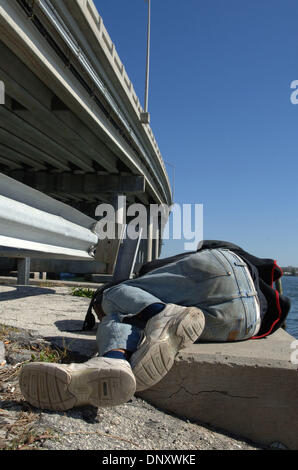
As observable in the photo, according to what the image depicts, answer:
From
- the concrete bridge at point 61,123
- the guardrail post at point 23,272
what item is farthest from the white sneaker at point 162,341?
the guardrail post at point 23,272

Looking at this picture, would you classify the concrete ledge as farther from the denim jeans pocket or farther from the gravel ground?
the denim jeans pocket

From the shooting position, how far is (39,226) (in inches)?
146

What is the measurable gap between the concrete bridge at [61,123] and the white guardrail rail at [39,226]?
12 millimetres

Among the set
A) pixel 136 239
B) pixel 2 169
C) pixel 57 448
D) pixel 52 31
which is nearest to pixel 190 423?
pixel 57 448

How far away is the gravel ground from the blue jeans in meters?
0.46

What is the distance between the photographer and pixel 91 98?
33.4 ft

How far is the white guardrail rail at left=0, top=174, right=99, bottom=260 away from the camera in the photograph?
10.5 ft

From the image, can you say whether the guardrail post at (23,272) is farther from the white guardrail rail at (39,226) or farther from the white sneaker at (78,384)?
the white sneaker at (78,384)

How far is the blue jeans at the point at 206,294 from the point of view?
87.5 inches

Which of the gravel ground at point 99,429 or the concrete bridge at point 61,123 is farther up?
the concrete bridge at point 61,123

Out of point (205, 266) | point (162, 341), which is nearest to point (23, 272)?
point (205, 266)

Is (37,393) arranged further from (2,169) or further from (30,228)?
(2,169)

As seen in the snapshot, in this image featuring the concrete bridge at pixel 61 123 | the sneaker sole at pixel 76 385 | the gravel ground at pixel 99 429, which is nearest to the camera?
the gravel ground at pixel 99 429

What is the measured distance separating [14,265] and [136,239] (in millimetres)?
11306
